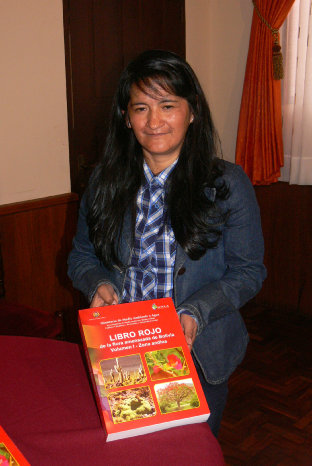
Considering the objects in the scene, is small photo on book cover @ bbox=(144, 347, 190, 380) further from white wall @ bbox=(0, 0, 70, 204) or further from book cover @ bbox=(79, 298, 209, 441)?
white wall @ bbox=(0, 0, 70, 204)

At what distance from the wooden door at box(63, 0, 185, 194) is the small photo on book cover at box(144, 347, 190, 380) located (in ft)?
7.89

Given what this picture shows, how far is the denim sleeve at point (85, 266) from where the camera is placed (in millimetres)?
1540

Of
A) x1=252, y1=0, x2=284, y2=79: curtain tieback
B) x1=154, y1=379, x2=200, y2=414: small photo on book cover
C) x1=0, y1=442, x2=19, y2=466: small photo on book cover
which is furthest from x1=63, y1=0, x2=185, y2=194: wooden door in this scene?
x1=0, y1=442, x2=19, y2=466: small photo on book cover

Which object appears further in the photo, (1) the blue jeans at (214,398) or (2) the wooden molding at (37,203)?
(2) the wooden molding at (37,203)

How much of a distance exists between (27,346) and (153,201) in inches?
21.3

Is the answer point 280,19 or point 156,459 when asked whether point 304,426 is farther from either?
point 280,19

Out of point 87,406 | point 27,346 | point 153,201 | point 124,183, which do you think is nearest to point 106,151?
point 124,183

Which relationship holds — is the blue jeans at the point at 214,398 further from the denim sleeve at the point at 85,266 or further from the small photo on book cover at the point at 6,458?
the small photo on book cover at the point at 6,458

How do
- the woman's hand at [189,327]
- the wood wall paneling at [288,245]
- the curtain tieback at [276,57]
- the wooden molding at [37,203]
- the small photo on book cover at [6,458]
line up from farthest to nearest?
the wood wall paneling at [288,245]
the curtain tieback at [276,57]
the wooden molding at [37,203]
the woman's hand at [189,327]
the small photo on book cover at [6,458]

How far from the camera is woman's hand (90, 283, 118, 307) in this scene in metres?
1.44

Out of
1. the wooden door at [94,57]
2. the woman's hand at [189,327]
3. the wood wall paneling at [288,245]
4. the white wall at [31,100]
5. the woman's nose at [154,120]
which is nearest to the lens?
the woman's hand at [189,327]

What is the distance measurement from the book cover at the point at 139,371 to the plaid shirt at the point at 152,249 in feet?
1.15

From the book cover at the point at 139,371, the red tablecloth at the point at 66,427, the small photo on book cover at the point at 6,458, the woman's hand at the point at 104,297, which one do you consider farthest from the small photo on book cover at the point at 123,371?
the woman's hand at the point at 104,297

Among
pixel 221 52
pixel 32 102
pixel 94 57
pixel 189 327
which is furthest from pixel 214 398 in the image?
pixel 221 52
